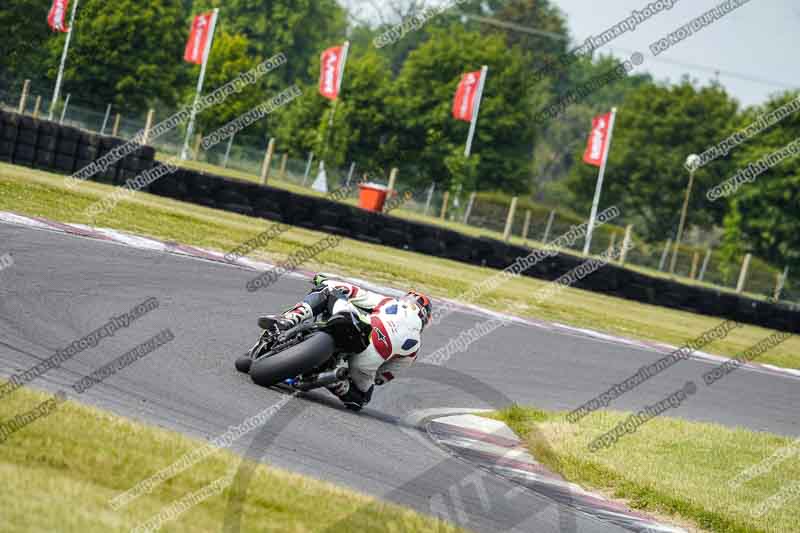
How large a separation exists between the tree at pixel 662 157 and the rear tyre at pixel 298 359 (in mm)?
50087

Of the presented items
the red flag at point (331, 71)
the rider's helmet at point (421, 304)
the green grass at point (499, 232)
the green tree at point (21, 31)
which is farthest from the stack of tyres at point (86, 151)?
the green tree at point (21, 31)

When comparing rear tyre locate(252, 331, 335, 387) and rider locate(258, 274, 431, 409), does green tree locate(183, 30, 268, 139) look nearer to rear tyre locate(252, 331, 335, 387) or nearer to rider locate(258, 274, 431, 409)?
rider locate(258, 274, 431, 409)

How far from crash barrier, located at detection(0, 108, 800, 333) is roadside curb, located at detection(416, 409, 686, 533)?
12.8 meters

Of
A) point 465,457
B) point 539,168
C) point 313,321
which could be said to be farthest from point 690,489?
point 539,168

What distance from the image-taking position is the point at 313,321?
9.12 metres

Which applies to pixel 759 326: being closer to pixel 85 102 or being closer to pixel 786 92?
pixel 786 92

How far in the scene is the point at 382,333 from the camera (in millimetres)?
9031

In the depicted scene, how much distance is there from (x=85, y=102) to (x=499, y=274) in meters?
31.8

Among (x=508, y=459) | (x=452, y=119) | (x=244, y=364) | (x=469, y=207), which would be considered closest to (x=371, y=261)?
(x=244, y=364)

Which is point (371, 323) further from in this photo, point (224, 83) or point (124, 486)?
point (224, 83)

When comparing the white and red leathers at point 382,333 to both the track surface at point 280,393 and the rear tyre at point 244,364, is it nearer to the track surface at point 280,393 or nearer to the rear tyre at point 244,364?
the track surface at point 280,393

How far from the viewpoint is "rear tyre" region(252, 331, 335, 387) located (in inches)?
339

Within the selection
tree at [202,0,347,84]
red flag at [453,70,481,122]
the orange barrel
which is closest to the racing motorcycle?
the orange barrel

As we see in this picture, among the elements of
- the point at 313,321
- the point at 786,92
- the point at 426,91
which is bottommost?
the point at 313,321
